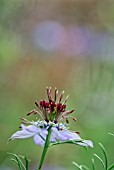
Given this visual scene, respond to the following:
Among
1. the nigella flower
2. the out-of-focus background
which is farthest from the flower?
the out-of-focus background

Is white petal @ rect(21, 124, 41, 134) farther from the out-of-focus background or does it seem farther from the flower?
the out-of-focus background

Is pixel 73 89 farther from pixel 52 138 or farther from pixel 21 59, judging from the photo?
pixel 52 138

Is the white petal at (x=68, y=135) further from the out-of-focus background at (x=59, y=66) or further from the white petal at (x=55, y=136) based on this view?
the out-of-focus background at (x=59, y=66)

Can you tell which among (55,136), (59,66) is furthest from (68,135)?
(59,66)

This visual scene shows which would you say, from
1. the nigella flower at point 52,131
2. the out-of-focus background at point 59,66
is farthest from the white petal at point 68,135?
the out-of-focus background at point 59,66

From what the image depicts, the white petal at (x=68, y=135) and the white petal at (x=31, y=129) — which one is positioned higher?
the white petal at (x=31, y=129)

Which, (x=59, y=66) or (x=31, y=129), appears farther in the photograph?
(x=59, y=66)

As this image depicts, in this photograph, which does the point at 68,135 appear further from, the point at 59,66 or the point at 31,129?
the point at 59,66

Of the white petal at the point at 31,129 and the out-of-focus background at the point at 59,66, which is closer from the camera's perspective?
the white petal at the point at 31,129

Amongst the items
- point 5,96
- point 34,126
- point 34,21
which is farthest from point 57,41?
point 34,126
